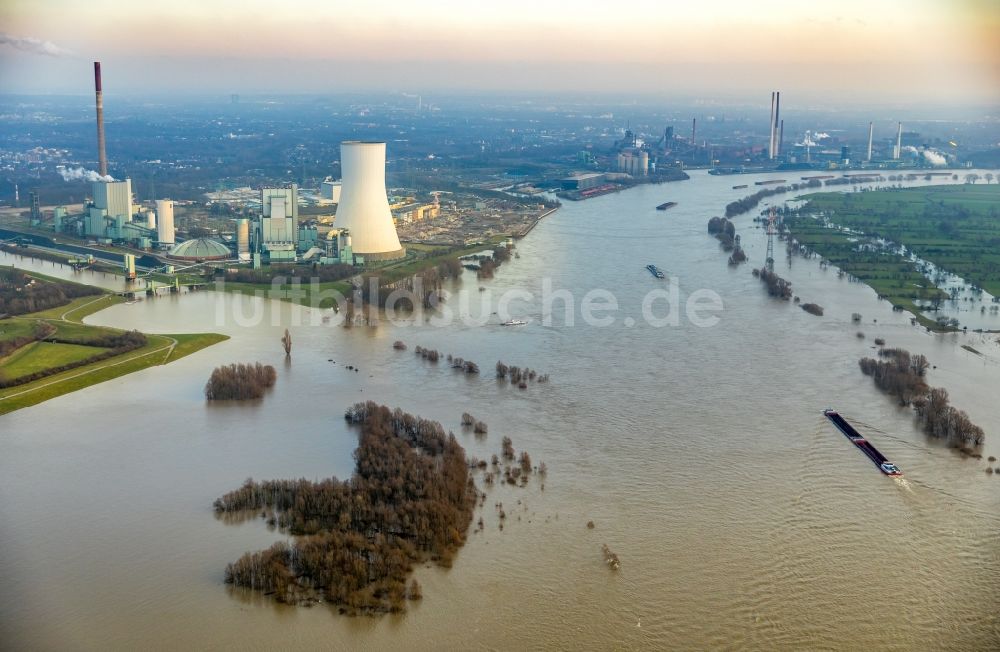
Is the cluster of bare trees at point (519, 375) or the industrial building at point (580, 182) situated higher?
the industrial building at point (580, 182)

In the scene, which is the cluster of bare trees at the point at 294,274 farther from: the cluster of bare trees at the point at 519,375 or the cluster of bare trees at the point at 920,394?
the cluster of bare trees at the point at 920,394

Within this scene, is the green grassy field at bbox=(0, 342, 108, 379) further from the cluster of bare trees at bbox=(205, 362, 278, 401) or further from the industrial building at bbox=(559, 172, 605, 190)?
the industrial building at bbox=(559, 172, 605, 190)

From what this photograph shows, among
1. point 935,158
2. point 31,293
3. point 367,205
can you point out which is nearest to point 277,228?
point 367,205

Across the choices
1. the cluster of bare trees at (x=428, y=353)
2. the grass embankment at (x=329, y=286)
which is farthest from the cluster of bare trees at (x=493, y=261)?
the cluster of bare trees at (x=428, y=353)

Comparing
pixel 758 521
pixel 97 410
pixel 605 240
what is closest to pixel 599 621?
pixel 758 521

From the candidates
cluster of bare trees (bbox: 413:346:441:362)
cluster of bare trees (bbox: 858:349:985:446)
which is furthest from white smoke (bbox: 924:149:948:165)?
cluster of bare trees (bbox: 413:346:441:362)

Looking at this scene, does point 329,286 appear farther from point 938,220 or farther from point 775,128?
point 775,128
